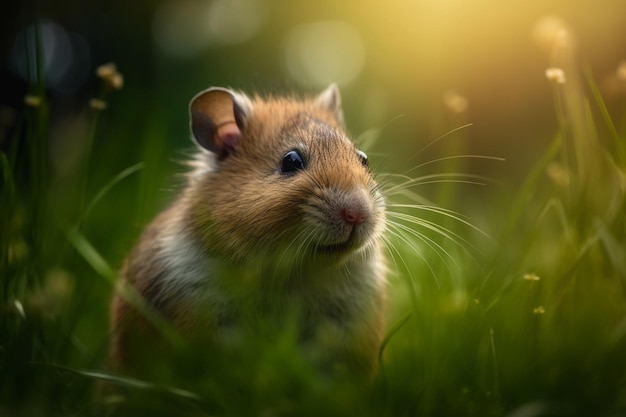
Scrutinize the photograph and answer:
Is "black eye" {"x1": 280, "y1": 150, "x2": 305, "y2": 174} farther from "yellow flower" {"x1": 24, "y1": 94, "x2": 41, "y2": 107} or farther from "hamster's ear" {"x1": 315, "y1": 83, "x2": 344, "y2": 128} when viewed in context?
"yellow flower" {"x1": 24, "y1": 94, "x2": 41, "y2": 107}

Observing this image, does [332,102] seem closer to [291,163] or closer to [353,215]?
[291,163]

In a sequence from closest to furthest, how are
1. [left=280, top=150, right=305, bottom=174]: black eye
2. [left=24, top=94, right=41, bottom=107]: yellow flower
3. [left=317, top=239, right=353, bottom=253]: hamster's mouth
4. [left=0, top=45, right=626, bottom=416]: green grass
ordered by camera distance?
[left=0, top=45, right=626, bottom=416]: green grass → [left=317, top=239, right=353, bottom=253]: hamster's mouth → [left=24, top=94, right=41, bottom=107]: yellow flower → [left=280, top=150, right=305, bottom=174]: black eye

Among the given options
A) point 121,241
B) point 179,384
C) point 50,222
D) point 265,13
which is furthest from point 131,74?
point 179,384

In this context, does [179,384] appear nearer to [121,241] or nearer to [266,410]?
[266,410]

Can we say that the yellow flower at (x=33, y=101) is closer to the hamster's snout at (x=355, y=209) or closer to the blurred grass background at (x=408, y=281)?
the blurred grass background at (x=408, y=281)

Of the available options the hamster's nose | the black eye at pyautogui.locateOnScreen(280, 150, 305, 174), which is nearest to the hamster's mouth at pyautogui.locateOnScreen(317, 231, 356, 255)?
the hamster's nose

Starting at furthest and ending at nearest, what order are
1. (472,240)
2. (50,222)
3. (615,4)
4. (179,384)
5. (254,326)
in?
(615,4), (472,240), (50,222), (254,326), (179,384)
